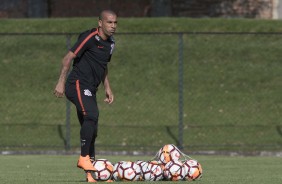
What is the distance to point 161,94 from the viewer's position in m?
23.3

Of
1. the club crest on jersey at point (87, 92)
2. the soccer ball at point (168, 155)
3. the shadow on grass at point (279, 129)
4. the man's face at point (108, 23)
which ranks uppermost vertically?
the man's face at point (108, 23)

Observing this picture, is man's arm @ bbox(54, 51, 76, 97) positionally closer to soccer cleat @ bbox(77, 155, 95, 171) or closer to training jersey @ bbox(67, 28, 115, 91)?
training jersey @ bbox(67, 28, 115, 91)

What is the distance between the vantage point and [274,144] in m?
21.1

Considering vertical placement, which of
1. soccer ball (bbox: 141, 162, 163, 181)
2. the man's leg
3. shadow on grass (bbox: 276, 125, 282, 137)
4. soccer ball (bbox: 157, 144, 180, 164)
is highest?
shadow on grass (bbox: 276, 125, 282, 137)

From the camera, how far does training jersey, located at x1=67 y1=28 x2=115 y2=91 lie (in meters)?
12.4

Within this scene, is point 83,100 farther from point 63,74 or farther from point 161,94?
point 161,94

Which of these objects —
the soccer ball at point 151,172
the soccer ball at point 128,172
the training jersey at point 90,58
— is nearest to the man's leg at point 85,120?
the training jersey at point 90,58

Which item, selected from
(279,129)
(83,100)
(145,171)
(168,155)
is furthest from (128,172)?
(279,129)

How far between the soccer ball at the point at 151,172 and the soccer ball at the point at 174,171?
0.08m

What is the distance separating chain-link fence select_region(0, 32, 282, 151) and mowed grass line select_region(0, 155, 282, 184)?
198cm

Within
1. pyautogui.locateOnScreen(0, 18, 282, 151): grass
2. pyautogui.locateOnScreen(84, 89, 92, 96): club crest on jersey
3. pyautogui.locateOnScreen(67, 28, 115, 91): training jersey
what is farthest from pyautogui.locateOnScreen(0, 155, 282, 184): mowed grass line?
pyautogui.locateOnScreen(0, 18, 282, 151): grass

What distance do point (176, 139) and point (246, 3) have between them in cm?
1005

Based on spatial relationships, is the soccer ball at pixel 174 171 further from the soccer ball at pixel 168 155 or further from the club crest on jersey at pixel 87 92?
the club crest on jersey at pixel 87 92

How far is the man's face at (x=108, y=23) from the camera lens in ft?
40.4
